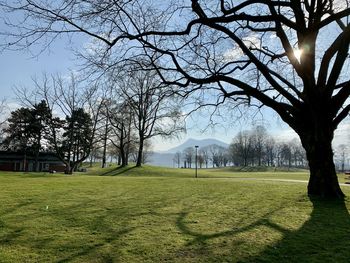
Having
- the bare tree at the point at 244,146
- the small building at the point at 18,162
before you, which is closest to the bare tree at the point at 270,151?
the bare tree at the point at 244,146

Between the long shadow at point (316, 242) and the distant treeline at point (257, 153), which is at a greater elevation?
the distant treeline at point (257, 153)

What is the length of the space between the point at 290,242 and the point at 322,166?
6103 mm

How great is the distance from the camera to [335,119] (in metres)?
12.7

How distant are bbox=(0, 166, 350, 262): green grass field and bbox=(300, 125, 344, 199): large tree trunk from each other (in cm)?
72

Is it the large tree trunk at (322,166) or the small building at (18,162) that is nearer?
the large tree trunk at (322,166)

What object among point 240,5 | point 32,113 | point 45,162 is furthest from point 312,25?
point 45,162

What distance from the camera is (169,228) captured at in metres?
7.64

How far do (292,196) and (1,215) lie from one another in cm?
905

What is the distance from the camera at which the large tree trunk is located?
39.5 ft

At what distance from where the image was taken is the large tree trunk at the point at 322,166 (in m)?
12.0

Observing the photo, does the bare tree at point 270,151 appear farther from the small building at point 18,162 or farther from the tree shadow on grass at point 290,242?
the tree shadow on grass at point 290,242

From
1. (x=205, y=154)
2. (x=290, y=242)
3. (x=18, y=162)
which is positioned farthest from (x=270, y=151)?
→ (x=290, y=242)

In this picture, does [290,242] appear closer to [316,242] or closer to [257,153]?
[316,242]

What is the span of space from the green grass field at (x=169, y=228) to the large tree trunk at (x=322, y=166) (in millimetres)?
723
